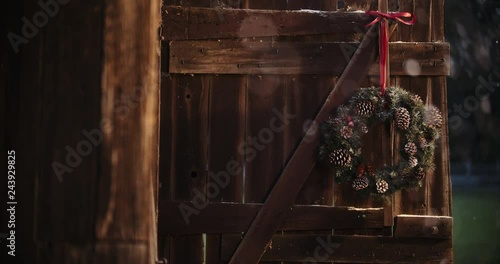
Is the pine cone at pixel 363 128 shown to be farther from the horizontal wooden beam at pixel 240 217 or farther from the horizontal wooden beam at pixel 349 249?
the horizontal wooden beam at pixel 349 249

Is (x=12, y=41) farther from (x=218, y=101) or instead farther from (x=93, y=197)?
(x=218, y=101)

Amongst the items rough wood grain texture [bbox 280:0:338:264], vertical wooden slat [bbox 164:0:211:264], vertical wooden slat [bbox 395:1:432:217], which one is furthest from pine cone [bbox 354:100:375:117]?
vertical wooden slat [bbox 164:0:211:264]

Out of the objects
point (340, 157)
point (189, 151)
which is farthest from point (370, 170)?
point (189, 151)

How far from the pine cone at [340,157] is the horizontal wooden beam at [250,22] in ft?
2.67

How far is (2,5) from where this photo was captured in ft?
6.56

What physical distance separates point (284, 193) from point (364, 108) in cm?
74

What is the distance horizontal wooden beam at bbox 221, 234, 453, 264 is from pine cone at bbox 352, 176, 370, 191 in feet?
1.19

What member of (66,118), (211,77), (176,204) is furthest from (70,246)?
(211,77)

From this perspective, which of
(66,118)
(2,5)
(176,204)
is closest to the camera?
(66,118)

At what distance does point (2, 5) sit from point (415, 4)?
109 inches

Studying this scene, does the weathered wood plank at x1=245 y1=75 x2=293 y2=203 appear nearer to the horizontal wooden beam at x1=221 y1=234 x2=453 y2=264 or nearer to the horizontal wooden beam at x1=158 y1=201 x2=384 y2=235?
the horizontal wooden beam at x1=158 y1=201 x2=384 y2=235

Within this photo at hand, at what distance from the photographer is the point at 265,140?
3.74 meters

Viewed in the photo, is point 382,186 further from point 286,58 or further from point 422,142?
point 286,58

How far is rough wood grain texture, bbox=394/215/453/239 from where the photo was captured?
376cm
